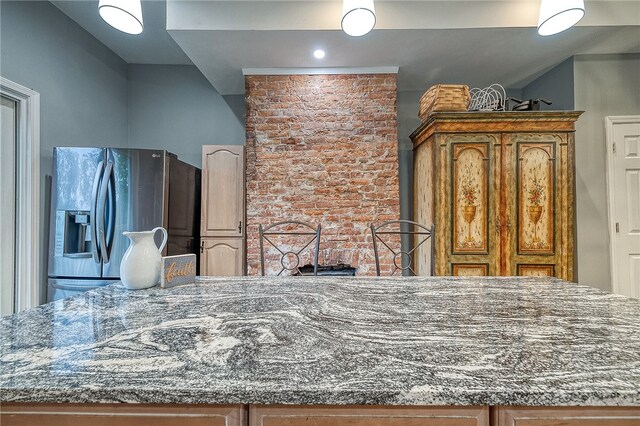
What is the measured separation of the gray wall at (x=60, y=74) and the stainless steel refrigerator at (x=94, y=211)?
249 millimetres

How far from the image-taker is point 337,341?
0.69m

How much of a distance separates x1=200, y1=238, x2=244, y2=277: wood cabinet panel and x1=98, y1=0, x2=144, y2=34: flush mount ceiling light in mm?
2214

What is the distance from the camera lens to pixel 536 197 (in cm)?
274

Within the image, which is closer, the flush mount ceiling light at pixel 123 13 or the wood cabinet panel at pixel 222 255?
the flush mount ceiling light at pixel 123 13

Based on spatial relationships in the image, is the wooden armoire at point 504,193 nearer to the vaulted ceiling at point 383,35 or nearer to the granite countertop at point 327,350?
the vaulted ceiling at point 383,35

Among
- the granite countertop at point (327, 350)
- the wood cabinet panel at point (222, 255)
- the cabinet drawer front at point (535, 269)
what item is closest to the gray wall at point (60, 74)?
the wood cabinet panel at point (222, 255)

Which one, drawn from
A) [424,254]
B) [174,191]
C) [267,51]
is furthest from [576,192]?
[174,191]

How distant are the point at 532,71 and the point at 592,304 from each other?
10.6 feet

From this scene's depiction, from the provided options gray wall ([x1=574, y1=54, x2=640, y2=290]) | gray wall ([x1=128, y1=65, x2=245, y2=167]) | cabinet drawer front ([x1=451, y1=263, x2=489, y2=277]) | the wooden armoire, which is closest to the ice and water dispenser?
gray wall ([x1=128, y1=65, x2=245, y2=167])

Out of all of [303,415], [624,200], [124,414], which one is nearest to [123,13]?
[124,414]

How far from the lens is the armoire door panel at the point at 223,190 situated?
130 inches

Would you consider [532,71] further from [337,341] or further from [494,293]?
[337,341]

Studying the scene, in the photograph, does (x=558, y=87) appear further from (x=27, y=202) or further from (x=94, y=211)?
(x=27, y=202)

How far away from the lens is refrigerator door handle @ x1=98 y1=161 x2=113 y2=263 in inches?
99.3
